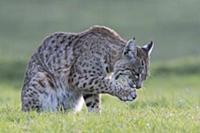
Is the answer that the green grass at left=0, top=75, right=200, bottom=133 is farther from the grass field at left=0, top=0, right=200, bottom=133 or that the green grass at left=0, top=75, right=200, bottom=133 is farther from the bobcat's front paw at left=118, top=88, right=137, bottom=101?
the grass field at left=0, top=0, right=200, bottom=133

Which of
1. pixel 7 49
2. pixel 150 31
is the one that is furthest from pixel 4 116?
pixel 150 31

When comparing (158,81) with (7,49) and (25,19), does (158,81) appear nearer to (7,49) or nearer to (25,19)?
(7,49)

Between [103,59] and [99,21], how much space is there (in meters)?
35.1

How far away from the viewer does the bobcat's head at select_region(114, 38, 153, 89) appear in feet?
41.9

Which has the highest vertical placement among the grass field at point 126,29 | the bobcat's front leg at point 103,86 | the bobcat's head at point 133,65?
the bobcat's head at point 133,65

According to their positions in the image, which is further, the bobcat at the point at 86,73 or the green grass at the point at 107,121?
the bobcat at the point at 86,73

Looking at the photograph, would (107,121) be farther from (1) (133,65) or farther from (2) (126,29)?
(2) (126,29)

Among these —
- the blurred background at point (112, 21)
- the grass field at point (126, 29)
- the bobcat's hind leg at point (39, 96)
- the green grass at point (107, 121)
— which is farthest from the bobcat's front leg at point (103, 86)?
the blurred background at point (112, 21)

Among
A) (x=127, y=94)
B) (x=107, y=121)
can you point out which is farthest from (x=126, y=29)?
(x=107, y=121)

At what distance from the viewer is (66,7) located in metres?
53.4

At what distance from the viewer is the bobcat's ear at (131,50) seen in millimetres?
12910

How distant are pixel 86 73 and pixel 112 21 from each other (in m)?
36.0

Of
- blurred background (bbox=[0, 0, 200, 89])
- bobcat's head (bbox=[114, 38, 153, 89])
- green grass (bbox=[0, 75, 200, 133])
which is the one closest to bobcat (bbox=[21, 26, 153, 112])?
bobcat's head (bbox=[114, 38, 153, 89])

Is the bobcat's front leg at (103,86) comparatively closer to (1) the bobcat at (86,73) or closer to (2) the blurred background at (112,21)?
(1) the bobcat at (86,73)
